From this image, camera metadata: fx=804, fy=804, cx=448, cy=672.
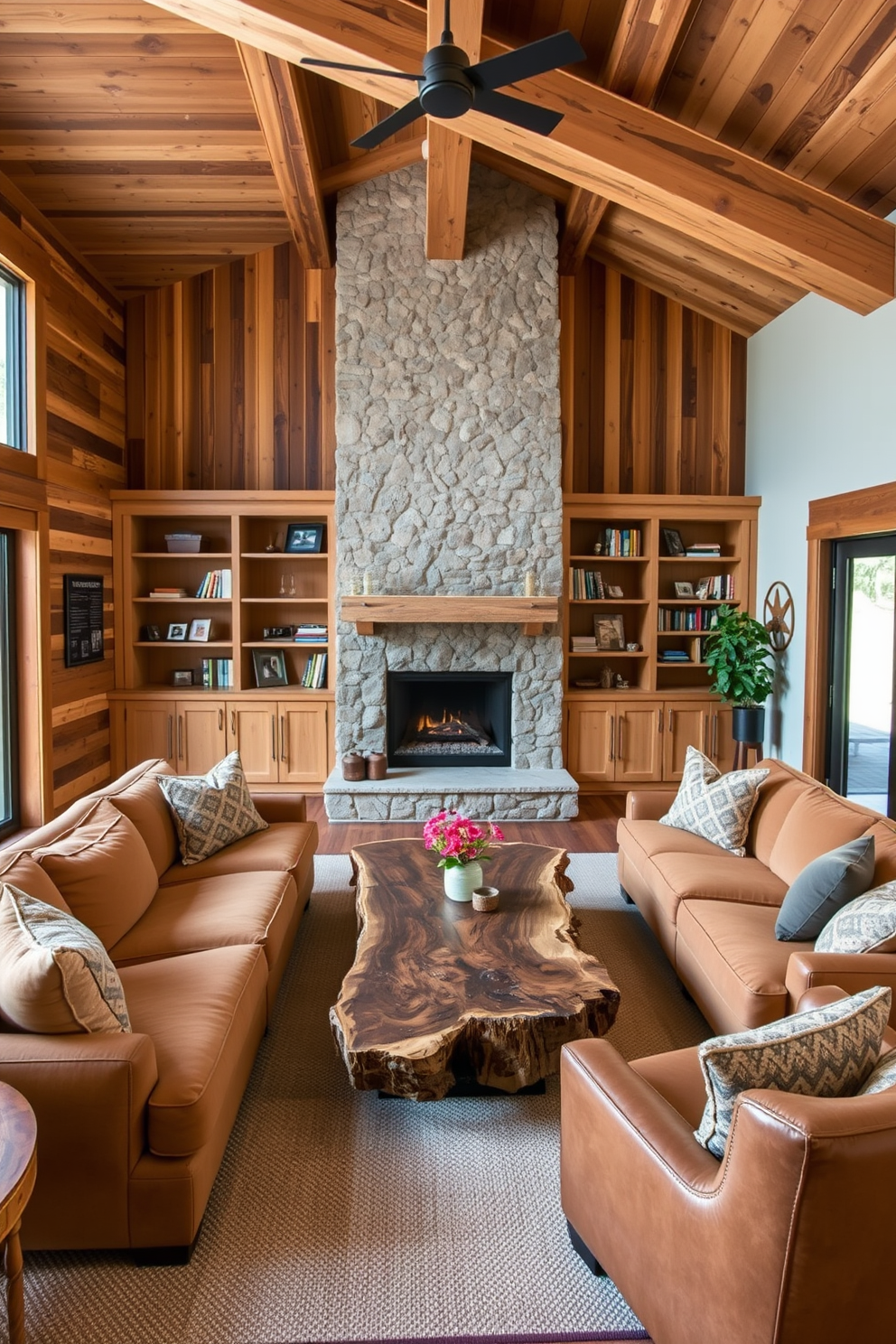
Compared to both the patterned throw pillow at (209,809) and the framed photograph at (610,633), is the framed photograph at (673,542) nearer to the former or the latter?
the framed photograph at (610,633)

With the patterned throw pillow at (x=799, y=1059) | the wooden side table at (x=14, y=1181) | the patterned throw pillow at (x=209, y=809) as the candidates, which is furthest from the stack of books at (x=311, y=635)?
the patterned throw pillow at (x=799, y=1059)

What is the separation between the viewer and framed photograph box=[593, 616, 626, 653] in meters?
6.50

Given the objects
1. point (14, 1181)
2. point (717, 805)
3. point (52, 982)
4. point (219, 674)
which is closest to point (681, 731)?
point (717, 805)

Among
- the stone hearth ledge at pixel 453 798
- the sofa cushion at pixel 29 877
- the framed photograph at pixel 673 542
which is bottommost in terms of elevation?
the stone hearth ledge at pixel 453 798

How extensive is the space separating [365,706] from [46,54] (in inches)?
159

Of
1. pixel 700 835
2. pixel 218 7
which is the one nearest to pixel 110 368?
pixel 218 7

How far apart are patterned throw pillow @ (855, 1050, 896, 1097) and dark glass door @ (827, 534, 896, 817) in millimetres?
3387

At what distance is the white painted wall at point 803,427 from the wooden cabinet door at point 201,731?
4168mm

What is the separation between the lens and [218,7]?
11.2 feet

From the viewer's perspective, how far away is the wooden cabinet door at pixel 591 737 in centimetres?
623

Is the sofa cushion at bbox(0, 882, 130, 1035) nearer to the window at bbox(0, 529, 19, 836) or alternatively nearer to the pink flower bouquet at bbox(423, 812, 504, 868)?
the pink flower bouquet at bbox(423, 812, 504, 868)

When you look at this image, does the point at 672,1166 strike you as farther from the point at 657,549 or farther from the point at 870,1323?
the point at 657,549

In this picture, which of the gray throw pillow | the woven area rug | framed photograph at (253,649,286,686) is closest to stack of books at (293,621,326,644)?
framed photograph at (253,649,286,686)

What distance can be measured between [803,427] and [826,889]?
3.92 meters
